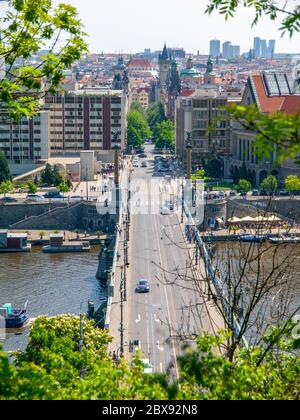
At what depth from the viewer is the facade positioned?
182 ft

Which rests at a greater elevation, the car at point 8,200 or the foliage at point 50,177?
the foliage at point 50,177

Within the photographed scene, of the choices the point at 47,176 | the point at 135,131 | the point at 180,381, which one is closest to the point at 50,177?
the point at 47,176

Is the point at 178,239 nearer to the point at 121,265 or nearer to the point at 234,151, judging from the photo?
the point at 121,265

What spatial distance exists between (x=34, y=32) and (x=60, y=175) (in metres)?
44.5

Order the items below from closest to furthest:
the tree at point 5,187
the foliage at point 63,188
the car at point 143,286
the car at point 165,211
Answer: the car at point 143,286 → the car at point 165,211 → the tree at point 5,187 → the foliage at point 63,188

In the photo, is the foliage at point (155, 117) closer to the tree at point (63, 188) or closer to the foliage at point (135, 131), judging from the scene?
the foliage at point (135, 131)

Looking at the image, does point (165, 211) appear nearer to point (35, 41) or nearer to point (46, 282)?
point (46, 282)

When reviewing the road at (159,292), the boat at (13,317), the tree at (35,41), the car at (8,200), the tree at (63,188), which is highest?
the tree at (35,41)

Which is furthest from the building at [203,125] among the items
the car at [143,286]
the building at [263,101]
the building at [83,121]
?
the car at [143,286]

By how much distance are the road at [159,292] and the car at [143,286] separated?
16 centimetres

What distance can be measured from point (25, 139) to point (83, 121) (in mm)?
6217

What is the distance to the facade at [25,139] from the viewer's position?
55.6m

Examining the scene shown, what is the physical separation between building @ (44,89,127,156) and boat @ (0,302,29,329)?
34.3 metres

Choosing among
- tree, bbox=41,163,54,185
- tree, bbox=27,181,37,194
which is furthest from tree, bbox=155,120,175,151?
tree, bbox=27,181,37,194
